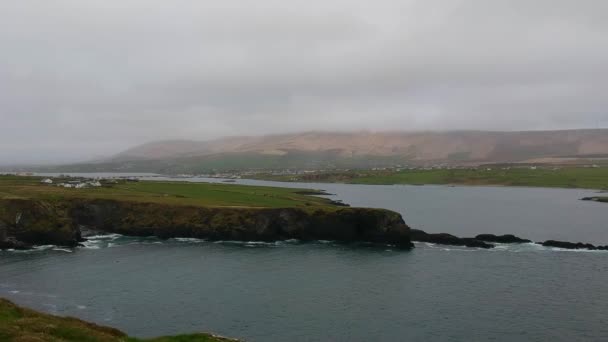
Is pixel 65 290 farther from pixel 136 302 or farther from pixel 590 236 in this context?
pixel 590 236

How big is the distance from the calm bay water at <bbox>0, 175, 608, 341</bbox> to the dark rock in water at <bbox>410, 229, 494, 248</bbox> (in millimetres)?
5643

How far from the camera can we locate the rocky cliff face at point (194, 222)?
10144 centimetres

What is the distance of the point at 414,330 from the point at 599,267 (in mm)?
47949

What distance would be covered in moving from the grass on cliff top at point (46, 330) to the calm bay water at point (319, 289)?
516 inches

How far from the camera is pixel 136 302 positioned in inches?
2431

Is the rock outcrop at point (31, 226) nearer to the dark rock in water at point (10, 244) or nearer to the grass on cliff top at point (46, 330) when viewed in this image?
the dark rock in water at point (10, 244)

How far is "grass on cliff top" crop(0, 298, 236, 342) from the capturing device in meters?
31.3

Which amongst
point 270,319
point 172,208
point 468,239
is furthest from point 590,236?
point 172,208

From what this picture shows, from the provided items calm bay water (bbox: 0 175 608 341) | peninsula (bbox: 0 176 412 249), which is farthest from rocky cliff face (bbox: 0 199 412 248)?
calm bay water (bbox: 0 175 608 341)

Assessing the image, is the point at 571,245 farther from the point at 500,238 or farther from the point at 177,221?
the point at 177,221

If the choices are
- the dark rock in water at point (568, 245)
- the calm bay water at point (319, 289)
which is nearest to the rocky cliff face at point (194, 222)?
the calm bay water at point (319, 289)

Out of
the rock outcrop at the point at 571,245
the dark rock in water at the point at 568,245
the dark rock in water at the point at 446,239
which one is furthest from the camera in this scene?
the dark rock in water at the point at 446,239

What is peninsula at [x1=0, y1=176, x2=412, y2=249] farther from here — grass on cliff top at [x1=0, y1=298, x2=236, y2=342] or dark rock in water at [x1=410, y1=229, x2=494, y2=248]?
grass on cliff top at [x1=0, y1=298, x2=236, y2=342]

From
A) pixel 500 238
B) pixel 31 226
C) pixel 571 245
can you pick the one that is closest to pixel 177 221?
pixel 31 226
